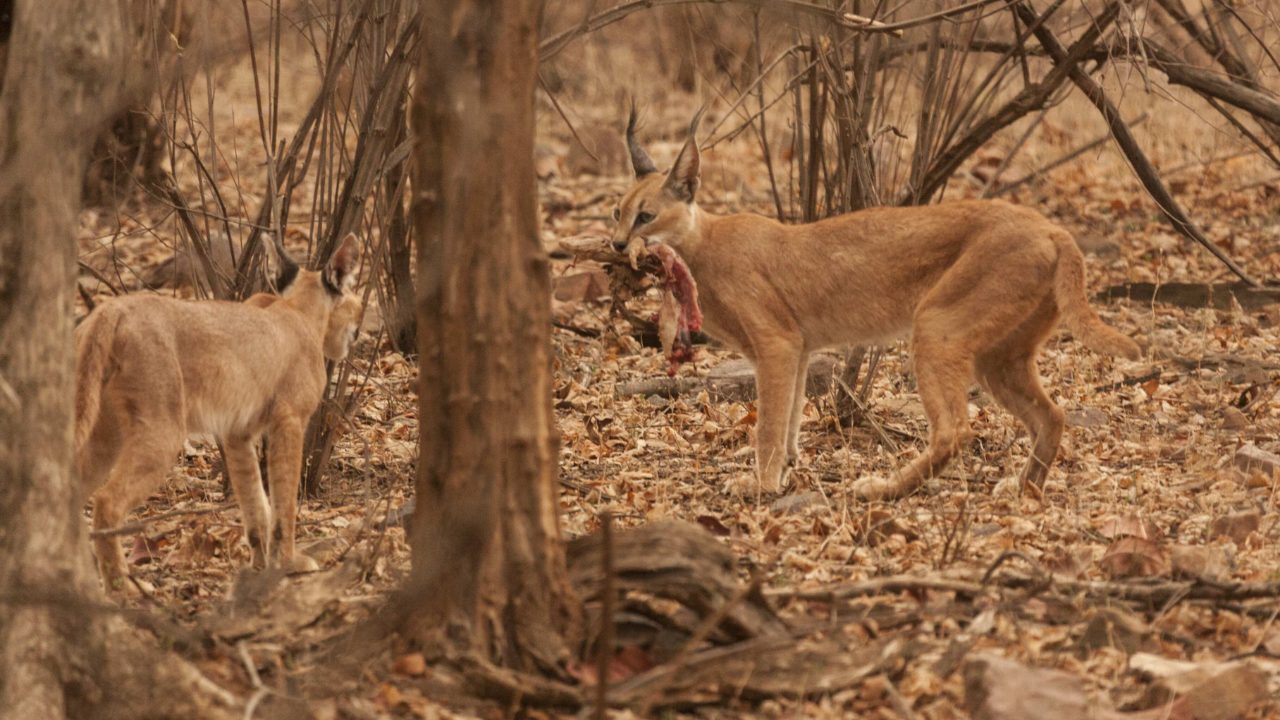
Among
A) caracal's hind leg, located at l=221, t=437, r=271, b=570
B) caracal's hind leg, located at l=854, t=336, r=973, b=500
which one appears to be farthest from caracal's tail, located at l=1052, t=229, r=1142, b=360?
caracal's hind leg, located at l=221, t=437, r=271, b=570

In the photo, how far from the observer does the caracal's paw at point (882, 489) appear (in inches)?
294

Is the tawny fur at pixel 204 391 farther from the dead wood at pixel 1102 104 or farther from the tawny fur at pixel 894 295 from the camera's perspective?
the dead wood at pixel 1102 104

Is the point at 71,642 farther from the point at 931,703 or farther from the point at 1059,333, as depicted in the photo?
the point at 1059,333

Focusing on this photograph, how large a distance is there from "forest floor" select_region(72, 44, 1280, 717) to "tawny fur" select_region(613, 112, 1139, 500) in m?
0.34

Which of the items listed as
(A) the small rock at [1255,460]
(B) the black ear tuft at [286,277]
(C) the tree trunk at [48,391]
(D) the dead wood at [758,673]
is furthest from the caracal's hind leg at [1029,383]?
(C) the tree trunk at [48,391]

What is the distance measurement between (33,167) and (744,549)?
3.28 metres

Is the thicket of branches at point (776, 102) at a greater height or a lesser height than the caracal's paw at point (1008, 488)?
greater

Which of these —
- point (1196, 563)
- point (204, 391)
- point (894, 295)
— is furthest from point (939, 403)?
point (204, 391)

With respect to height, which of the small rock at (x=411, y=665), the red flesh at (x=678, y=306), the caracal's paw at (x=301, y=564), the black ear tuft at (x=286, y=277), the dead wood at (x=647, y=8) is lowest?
the caracal's paw at (x=301, y=564)

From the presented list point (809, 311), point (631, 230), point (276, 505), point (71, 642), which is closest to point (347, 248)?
point (276, 505)

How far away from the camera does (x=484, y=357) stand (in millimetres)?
4562

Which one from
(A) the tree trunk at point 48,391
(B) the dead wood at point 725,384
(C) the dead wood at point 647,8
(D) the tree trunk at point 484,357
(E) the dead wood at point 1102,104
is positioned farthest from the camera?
(B) the dead wood at point 725,384

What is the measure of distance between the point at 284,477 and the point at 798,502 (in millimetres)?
2363

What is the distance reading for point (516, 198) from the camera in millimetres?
4543
